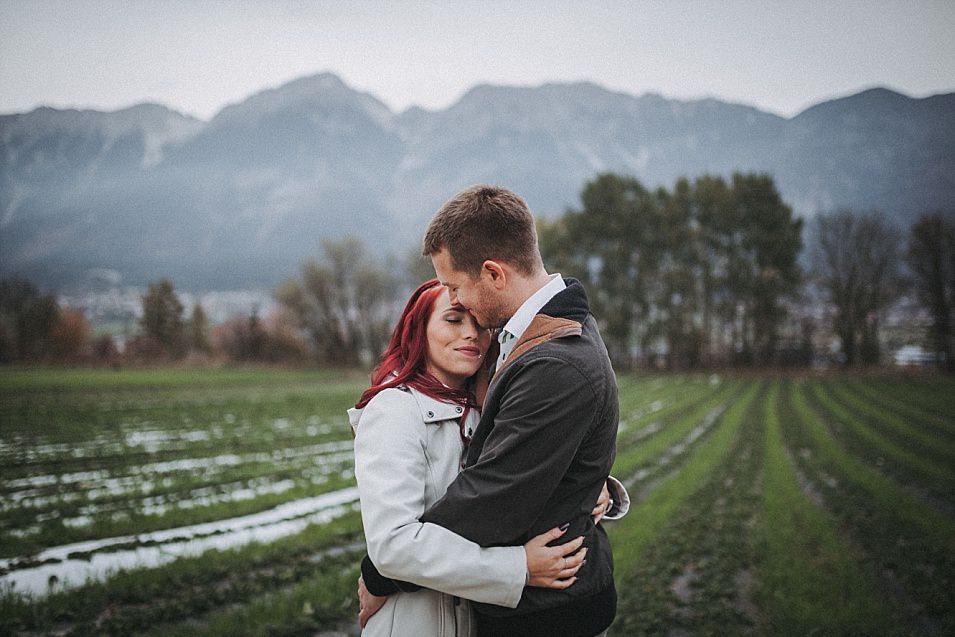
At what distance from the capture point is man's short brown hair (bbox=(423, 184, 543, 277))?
2184 mm

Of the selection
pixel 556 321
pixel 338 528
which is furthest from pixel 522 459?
pixel 338 528

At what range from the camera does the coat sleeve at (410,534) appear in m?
1.90

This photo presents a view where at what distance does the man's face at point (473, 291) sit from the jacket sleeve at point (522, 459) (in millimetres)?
372

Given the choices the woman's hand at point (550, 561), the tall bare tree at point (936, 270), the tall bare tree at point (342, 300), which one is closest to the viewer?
the woman's hand at point (550, 561)

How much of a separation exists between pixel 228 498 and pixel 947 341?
4811 cm

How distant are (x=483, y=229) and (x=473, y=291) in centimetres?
24

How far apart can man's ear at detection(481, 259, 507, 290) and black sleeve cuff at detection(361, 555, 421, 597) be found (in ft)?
3.62

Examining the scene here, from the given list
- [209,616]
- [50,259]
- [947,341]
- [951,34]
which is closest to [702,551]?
[209,616]

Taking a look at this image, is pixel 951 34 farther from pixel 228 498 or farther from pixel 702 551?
pixel 228 498

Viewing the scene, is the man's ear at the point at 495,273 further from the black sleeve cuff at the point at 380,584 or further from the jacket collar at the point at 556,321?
the black sleeve cuff at the point at 380,584

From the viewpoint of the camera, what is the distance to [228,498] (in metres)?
9.83

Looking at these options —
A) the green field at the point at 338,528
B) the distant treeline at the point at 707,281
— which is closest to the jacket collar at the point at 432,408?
the green field at the point at 338,528

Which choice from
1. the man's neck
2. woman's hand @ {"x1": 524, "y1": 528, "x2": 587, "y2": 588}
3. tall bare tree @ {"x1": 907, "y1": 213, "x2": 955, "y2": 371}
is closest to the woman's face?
the man's neck

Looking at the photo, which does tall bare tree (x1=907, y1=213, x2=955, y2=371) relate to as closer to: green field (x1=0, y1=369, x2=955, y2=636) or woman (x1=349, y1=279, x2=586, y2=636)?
green field (x1=0, y1=369, x2=955, y2=636)
